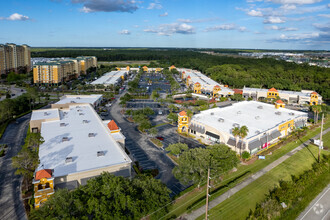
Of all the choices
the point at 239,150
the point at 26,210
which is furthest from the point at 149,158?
the point at 26,210

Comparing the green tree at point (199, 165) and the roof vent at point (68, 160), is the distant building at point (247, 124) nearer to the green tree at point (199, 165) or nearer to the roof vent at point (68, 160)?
the green tree at point (199, 165)

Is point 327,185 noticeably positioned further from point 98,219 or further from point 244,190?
point 98,219

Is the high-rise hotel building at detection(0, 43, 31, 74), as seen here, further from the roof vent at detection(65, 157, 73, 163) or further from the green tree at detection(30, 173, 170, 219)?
the green tree at detection(30, 173, 170, 219)

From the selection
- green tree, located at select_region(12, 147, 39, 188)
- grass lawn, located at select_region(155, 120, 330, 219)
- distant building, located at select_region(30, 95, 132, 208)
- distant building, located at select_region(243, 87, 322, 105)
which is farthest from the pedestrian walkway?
distant building, located at select_region(243, 87, 322, 105)

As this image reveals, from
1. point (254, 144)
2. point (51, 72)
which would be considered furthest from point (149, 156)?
point (51, 72)

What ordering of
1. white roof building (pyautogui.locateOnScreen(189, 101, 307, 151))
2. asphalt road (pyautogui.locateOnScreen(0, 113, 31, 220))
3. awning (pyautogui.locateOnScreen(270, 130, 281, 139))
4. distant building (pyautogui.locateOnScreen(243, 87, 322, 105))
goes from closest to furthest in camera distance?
asphalt road (pyautogui.locateOnScreen(0, 113, 31, 220))
white roof building (pyautogui.locateOnScreen(189, 101, 307, 151))
awning (pyautogui.locateOnScreen(270, 130, 281, 139))
distant building (pyautogui.locateOnScreen(243, 87, 322, 105))

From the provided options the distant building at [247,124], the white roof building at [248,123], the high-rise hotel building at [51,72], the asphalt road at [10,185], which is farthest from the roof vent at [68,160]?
the high-rise hotel building at [51,72]
